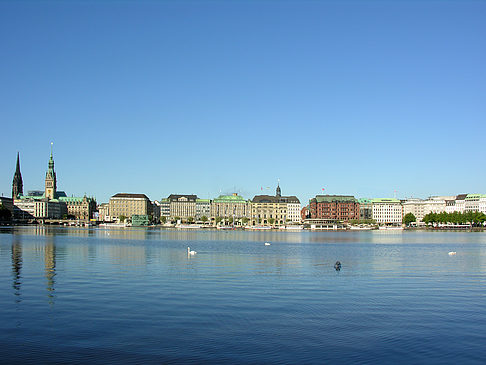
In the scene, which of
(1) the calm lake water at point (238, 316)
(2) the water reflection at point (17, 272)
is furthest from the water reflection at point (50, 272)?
(2) the water reflection at point (17, 272)

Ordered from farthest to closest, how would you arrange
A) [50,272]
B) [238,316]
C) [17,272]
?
[50,272], [17,272], [238,316]

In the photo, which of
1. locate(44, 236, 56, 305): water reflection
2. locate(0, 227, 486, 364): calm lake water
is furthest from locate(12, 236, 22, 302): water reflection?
locate(44, 236, 56, 305): water reflection

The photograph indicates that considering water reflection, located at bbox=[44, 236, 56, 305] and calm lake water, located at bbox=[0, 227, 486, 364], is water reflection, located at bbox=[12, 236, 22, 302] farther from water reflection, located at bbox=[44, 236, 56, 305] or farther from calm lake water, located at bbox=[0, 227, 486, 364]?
water reflection, located at bbox=[44, 236, 56, 305]

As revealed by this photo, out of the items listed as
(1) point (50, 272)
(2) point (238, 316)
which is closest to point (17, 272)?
(1) point (50, 272)

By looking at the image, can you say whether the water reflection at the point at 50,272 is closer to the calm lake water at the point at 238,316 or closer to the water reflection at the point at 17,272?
the calm lake water at the point at 238,316

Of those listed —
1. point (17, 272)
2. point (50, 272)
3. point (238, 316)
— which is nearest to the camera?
point (238, 316)

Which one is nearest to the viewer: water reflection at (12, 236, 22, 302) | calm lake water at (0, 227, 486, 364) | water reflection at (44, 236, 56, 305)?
calm lake water at (0, 227, 486, 364)

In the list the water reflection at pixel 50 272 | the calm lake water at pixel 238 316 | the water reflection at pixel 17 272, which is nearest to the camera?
the calm lake water at pixel 238 316

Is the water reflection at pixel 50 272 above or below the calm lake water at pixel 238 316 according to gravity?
above

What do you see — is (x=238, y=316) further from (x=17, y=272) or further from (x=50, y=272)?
(x=17, y=272)

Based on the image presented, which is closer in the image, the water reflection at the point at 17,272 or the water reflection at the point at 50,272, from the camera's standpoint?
the water reflection at the point at 50,272

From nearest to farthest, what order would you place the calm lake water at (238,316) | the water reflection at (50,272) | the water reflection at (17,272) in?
1. the calm lake water at (238,316)
2. the water reflection at (50,272)
3. the water reflection at (17,272)

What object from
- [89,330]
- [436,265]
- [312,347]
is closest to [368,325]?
[312,347]

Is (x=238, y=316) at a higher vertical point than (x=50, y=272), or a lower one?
lower
